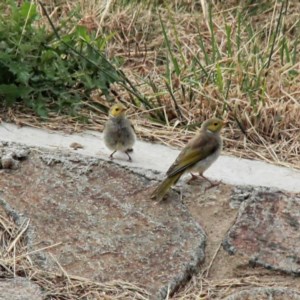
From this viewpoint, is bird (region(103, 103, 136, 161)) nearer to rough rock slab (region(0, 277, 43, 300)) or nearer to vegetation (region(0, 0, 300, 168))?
vegetation (region(0, 0, 300, 168))

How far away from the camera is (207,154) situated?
580cm

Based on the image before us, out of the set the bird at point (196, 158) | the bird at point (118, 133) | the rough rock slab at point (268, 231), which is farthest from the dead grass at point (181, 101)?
the bird at point (196, 158)

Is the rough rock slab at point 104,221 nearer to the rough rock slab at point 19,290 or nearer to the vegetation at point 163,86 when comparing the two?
the rough rock slab at point 19,290

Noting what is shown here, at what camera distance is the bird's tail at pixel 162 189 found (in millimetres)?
5523

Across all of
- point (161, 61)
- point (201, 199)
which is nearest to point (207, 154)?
point (201, 199)

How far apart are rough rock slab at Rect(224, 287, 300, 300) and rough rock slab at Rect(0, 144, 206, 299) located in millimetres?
290

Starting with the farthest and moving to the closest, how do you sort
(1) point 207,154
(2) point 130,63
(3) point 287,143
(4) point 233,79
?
(2) point 130,63, (4) point 233,79, (3) point 287,143, (1) point 207,154

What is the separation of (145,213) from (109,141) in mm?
760

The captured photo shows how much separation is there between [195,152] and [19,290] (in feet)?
4.82

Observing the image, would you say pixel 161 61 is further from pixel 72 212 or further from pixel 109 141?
pixel 72 212

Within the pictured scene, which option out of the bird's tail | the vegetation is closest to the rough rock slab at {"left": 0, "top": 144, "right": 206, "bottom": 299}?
the bird's tail

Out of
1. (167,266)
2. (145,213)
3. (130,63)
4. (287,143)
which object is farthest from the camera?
(130,63)

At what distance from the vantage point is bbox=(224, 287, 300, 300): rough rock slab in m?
4.90

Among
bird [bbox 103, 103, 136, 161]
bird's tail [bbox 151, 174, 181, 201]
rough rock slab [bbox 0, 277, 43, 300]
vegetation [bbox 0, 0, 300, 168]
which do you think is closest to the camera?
rough rock slab [bbox 0, 277, 43, 300]
